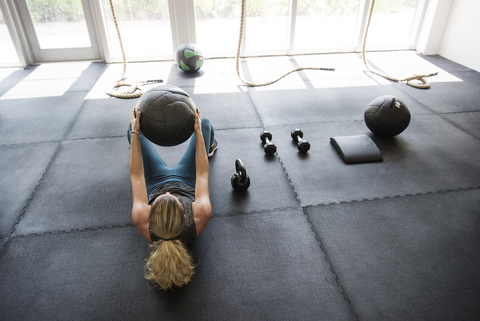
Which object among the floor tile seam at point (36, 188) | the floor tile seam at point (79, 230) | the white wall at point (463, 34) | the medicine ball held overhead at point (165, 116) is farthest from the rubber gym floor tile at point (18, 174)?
the white wall at point (463, 34)

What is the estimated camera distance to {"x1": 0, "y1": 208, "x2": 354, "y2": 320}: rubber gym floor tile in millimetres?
1691

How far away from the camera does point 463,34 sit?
5.28 meters

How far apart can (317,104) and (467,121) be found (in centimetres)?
172

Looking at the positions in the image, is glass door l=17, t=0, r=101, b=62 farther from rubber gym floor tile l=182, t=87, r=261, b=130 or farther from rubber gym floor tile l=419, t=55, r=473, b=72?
rubber gym floor tile l=419, t=55, r=473, b=72

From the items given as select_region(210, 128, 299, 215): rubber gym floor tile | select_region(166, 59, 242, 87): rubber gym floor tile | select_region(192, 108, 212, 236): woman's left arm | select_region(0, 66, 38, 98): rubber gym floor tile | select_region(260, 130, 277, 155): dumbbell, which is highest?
select_region(192, 108, 212, 236): woman's left arm

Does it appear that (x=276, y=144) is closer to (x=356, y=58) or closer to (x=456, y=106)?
(x=456, y=106)

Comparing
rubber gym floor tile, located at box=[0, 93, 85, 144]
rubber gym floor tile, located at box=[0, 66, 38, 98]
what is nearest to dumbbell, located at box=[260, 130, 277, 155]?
rubber gym floor tile, located at box=[0, 93, 85, 144]

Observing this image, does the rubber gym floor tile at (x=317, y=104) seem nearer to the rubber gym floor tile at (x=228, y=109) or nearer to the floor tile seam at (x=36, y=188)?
the rubber gym floor tile at (x=228, y=109)

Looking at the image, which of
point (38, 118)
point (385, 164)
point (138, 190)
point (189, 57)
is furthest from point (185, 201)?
point (189, 57)

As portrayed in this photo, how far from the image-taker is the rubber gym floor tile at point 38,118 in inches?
132

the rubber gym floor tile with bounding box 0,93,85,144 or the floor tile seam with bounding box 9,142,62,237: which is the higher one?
the rubber gym floor tile with bounding box 0,93,85,144

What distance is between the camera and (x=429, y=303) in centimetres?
172

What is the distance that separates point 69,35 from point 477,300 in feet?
20.5

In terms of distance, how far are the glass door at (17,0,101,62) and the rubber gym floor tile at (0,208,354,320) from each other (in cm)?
431
